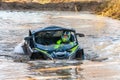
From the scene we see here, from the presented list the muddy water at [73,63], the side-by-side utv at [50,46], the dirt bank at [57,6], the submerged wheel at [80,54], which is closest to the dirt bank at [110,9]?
the dirt bank at [57,6]

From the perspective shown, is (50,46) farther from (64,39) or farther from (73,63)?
(73,63)

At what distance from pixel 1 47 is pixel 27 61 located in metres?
6.28

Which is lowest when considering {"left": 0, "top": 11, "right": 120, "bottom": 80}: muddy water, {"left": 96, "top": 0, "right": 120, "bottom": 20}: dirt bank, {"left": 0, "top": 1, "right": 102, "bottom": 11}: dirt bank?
{"left": 0, "top": 1, "right": 102, "bottom": 11}: dirt bank

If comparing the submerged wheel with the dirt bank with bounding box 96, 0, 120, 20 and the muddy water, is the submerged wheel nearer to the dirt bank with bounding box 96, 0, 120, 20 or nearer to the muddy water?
the muddy water

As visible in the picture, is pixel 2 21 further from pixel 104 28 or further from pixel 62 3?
pixel 62 3

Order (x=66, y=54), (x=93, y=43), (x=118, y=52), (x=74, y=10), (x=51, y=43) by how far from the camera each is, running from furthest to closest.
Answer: (x=74, y=10) → (x=93, y=43) → (x=118, y=52) → (x=51, y=43) → (x=66, y=54)

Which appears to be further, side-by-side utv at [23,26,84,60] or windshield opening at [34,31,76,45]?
windshield opening at [34,31,76,45]

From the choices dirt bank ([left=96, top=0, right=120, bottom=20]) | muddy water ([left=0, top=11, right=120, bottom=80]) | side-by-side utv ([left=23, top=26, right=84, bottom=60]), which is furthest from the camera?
dirt bank ([left=96, top=0, right=120, bottom=20])

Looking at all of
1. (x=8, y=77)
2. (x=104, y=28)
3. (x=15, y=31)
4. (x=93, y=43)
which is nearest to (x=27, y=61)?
(x=8, y=77)

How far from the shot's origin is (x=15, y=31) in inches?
1396

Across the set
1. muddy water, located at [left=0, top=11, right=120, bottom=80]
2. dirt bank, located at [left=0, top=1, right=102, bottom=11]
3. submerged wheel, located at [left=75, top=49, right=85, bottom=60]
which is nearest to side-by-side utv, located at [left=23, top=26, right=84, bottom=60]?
submerged wheel, located at [left=75, top=49, right=85, bottom=60]

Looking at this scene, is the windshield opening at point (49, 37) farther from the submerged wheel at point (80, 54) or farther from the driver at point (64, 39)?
the submerged wheel at point (80, 54)

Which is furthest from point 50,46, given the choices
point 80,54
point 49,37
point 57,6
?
point 57,6

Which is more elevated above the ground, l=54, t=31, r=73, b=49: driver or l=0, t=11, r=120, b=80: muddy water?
l=54, t=31, r=73, b=49: driver
